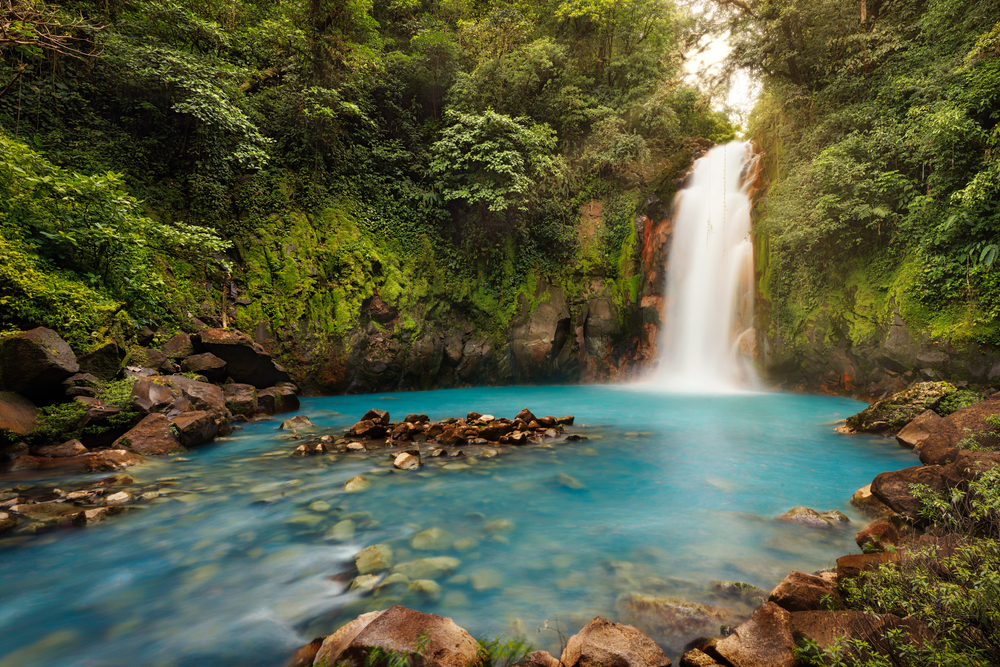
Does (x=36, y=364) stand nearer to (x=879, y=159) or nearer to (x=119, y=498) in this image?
(x=119, y=498)

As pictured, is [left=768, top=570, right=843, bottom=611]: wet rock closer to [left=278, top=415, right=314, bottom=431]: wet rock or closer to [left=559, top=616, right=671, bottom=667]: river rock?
[left=559, top=616, right=671, bottom=667]: river rock

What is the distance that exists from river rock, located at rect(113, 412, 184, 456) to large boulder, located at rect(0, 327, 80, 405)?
1103mm

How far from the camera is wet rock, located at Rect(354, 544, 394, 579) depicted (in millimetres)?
3301

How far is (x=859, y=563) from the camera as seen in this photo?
290cm

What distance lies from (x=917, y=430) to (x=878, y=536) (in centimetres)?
481

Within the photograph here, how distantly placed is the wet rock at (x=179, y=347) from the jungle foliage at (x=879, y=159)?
1455cm

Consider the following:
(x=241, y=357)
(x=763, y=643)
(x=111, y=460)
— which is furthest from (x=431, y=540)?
(x=241, y=357)

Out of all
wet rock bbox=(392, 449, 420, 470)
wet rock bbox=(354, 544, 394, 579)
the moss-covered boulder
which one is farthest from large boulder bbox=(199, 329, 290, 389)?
the moss-covered boulder

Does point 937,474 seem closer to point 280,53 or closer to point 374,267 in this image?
point 374,267

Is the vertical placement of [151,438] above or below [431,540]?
above

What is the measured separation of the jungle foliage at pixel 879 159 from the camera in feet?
28.9

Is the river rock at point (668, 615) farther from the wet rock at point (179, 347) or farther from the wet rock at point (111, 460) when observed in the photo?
the wet rock at point (179, 347)

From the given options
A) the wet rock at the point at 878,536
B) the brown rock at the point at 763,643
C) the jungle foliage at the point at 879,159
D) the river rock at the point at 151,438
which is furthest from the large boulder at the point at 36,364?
the jungle foliage at the point at 879,159

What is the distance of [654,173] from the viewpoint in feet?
55.4
